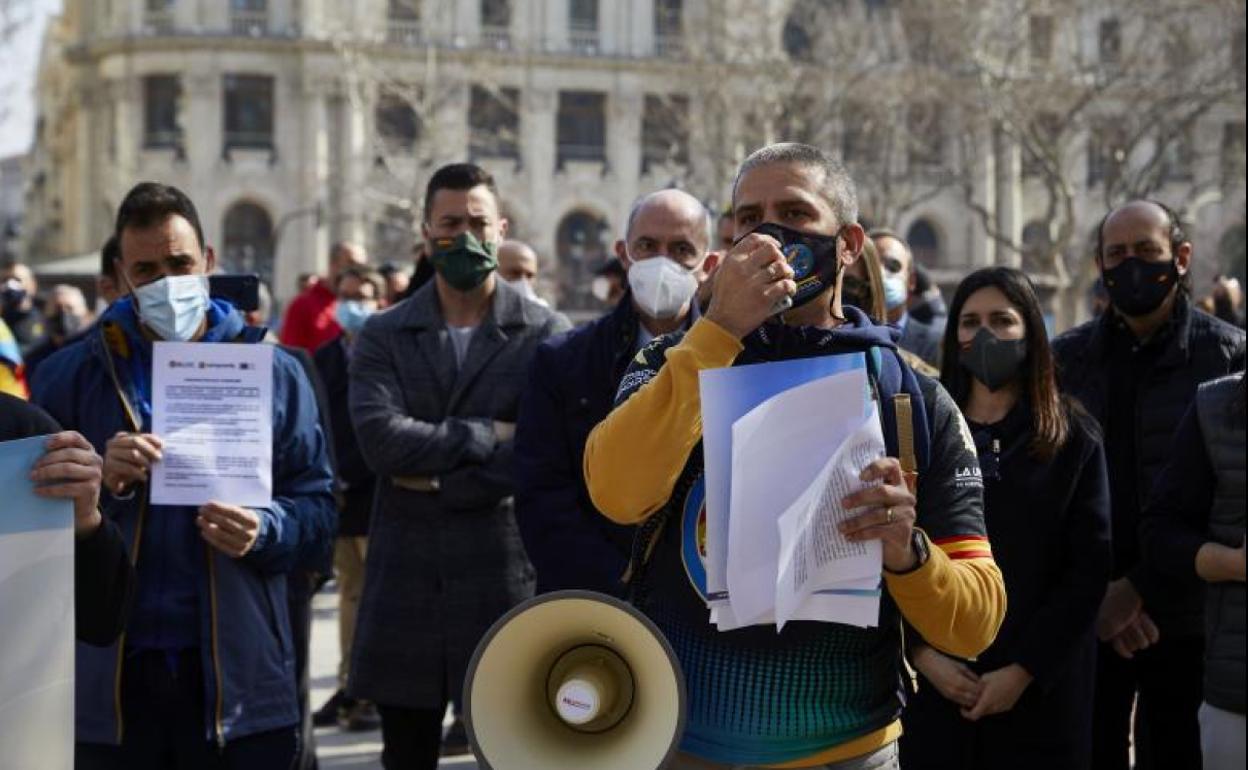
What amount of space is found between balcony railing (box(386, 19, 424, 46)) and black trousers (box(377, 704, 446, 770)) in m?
55.1

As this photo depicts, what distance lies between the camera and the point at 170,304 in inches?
194

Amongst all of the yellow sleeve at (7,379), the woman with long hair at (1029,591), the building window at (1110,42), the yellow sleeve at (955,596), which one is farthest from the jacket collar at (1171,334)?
the building window at (1110,42)

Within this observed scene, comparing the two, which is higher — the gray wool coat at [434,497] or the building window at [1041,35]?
the building window at [1041,35]

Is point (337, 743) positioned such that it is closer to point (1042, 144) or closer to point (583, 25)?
point (1042, 144)

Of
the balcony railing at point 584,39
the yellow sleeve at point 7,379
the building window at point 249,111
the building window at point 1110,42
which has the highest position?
the balcony railing at point 584,39

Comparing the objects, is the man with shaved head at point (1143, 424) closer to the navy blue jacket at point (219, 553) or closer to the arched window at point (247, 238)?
the navy blue jacket at point (219, 553)

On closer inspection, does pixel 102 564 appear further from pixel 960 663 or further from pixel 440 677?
pixel 960 663

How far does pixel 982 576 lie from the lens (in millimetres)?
3422

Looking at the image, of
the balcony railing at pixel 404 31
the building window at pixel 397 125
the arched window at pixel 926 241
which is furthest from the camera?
the arched window at pixel 926 241

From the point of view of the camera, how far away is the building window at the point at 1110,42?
3022 centimetres

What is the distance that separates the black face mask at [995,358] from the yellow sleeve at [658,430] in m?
2.32

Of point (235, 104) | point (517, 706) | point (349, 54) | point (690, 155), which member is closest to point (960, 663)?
point (517, 706)

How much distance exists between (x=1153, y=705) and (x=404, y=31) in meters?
56.9

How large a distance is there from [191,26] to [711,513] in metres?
61.7
